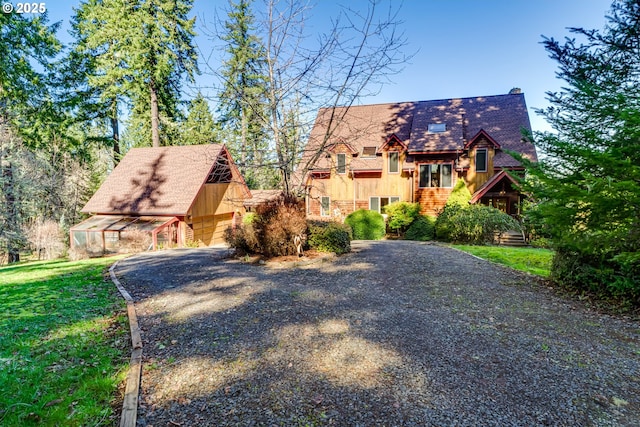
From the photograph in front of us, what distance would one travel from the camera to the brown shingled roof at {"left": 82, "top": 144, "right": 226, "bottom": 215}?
747 inches

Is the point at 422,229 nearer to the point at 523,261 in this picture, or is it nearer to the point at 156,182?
the point at 523,261

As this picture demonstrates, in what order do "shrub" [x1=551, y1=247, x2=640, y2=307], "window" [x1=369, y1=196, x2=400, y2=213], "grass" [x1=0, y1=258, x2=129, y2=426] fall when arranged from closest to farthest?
1. "grass" [x1=0, y1=258, x2=129, y2=426]
2. "shrub" [x1=551, y1=247, x2=640, y2=307]
3. "window" [x1=369, y1=196, x2=400, y2=213]

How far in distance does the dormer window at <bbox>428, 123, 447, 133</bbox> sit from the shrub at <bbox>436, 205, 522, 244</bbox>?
22.5ft

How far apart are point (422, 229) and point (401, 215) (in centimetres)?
159

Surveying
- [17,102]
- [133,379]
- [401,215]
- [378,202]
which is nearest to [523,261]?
[401,215]

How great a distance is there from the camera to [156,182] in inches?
796

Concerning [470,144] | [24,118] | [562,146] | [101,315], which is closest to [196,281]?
[101,315]

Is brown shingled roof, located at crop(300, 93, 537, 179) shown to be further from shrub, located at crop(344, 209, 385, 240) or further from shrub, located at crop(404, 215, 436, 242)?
shrub, located at crop(404, 215, 436, 242)

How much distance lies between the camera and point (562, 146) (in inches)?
209

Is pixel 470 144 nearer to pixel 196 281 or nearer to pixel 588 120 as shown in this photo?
pixel 588 120

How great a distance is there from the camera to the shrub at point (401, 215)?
1812cm

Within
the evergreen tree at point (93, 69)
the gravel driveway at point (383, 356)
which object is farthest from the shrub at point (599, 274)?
the evergreen tree at point (93, 69)

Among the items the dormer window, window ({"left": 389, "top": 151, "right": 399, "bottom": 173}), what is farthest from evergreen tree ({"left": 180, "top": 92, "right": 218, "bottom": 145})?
the dormer window

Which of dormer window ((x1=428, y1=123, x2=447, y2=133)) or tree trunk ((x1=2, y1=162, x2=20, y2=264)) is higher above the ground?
dormer window ((x1=428, y1=123, x2=447, y2=133))
